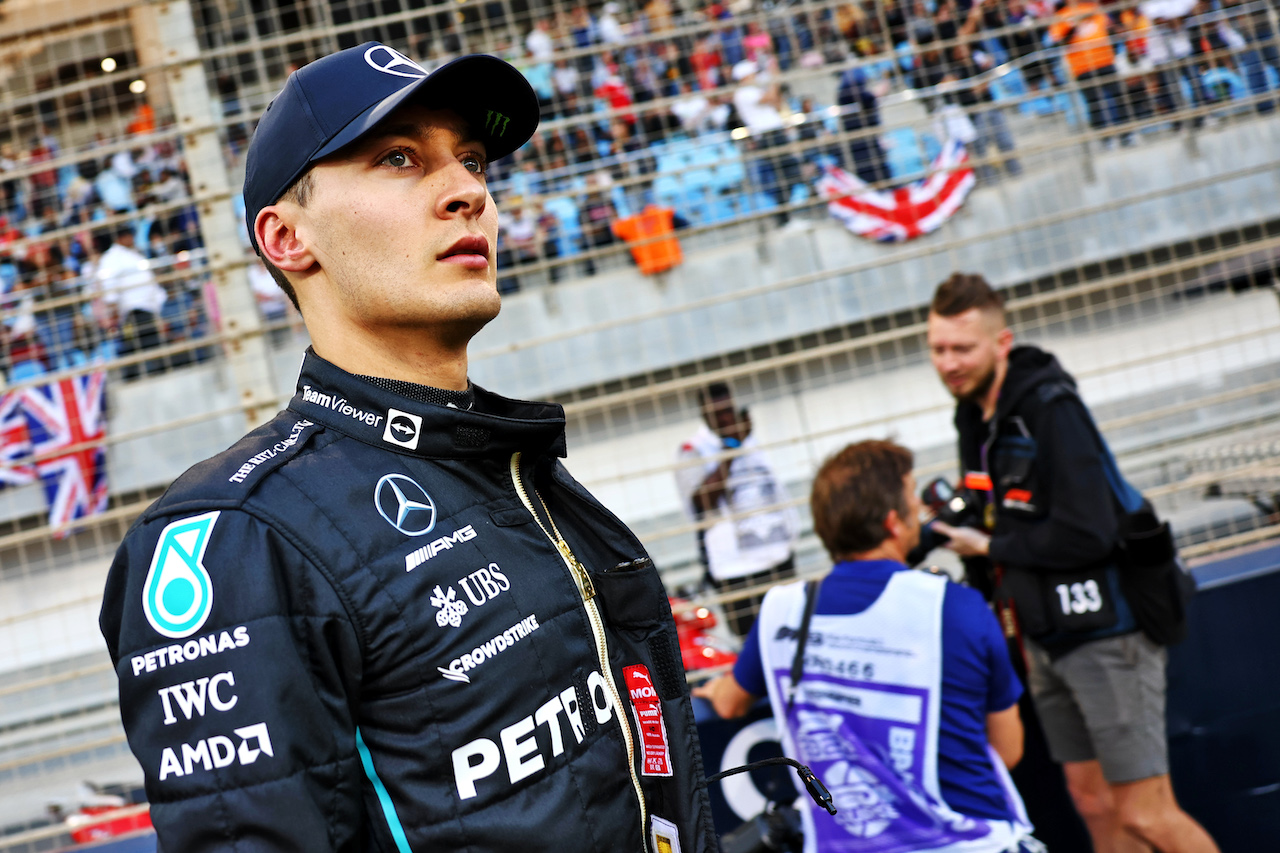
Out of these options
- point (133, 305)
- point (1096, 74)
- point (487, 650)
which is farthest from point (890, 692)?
point (1096, 74)

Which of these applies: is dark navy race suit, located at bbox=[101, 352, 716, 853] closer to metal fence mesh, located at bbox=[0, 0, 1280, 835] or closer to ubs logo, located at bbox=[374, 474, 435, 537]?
ubs logo, located at bbox=[374, 474, 435, 537]

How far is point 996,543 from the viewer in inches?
113

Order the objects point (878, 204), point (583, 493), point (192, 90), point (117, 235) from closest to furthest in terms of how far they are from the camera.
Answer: point (583, 493) → point (192, 90) → point (117, 235) → point (878, 204)

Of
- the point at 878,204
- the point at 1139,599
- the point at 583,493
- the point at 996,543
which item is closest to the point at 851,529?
the point at 996,543

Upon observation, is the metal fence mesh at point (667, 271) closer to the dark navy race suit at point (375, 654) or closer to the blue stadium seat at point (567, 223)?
the blue stadium seat at point (567, 223)

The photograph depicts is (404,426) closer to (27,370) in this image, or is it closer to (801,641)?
(801,641)

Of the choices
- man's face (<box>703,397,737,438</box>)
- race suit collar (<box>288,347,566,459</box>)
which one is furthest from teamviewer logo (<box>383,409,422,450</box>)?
man's face (<box>703,397,737,438</box>)

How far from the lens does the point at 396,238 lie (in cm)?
116

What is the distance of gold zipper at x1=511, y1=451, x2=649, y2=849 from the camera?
116 centimetres

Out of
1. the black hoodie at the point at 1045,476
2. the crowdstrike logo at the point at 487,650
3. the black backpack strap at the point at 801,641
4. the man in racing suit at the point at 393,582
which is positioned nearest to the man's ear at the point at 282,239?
the man in racing suit at the point at 393,582

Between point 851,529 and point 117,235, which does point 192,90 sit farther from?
point 851,529

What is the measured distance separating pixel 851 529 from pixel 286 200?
1.65 meters

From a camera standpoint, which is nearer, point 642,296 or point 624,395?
point 624,395

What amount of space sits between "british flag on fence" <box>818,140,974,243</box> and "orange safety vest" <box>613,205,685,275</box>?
566 mm
